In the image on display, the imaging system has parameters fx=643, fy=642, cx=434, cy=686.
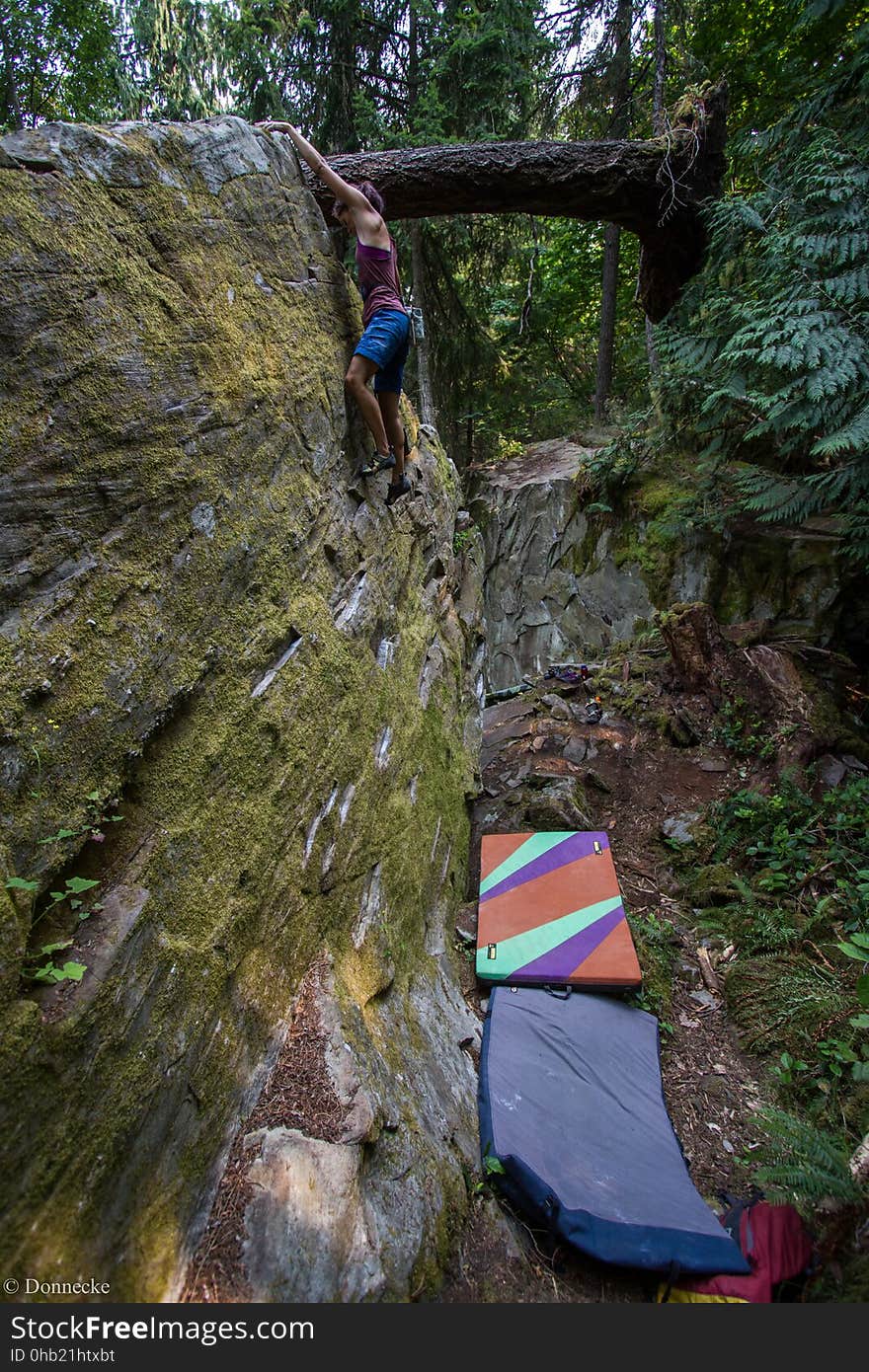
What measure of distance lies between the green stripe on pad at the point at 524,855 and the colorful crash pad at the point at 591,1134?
42.8 inches

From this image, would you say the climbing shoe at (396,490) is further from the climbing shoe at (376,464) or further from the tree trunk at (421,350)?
the tree trunk at (421,350)

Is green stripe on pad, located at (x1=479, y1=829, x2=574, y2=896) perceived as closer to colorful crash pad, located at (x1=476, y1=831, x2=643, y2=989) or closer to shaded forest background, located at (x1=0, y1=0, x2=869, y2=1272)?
colorful crash pad, located at (x1=476, y1=831, x2=643, y2=989)

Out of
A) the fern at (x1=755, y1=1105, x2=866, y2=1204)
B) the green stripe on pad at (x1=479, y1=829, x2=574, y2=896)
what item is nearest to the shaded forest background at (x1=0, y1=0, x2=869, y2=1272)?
the fern at (x1=755, y1=1105, x2=866, y2=1204)

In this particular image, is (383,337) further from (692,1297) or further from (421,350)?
(421,350)

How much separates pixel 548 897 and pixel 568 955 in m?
0.61

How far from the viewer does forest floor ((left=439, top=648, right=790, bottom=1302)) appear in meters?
2.82

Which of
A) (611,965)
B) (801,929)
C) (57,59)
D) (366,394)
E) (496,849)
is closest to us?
(366,394)

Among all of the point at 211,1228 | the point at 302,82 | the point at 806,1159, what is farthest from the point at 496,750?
the point at 302,82

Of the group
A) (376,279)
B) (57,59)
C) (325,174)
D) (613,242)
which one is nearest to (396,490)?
(376,279)

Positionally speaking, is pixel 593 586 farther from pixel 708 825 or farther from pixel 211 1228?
pixel 211 1228

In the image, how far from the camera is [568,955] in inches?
180

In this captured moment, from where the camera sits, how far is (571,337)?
544 inches

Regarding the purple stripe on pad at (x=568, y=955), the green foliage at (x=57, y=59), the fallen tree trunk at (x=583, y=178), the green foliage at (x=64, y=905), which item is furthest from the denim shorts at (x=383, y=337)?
the green foliage at (x=57, y=59)

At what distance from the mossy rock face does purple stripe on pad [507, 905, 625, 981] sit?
2.71 feet
